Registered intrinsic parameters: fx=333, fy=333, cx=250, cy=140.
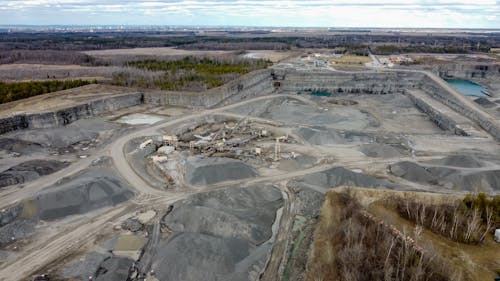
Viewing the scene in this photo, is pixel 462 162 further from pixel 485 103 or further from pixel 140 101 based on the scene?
pixel 140 101

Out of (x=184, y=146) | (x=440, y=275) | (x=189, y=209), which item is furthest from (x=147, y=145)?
(x=440, y=275)

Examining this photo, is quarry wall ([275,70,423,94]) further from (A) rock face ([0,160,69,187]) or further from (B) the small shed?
(A) rock face ([0,160,69,187])

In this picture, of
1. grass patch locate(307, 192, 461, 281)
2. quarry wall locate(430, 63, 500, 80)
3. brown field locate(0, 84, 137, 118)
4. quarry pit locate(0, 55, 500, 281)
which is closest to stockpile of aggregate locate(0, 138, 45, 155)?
quarry pit locate(0, 55, 500, 281)

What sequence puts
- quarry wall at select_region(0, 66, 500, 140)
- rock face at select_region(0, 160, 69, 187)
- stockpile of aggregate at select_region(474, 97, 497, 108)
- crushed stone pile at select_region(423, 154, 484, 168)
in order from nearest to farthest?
rock face at select_region(0, 160, 69, 187), crushed stone pile at select_region(423, 154, 484, 168), quarry wall at select_region(0, 66, 500, 140), stockpile of aggregate at select_region(474, 97, 497, 108)

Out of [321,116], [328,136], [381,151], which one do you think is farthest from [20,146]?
[321,116]

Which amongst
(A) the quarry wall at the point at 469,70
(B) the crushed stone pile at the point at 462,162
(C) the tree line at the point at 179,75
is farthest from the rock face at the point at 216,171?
(A) the quarry wall at the point at 469,70

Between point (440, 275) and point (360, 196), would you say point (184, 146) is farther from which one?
point (440, 275)
